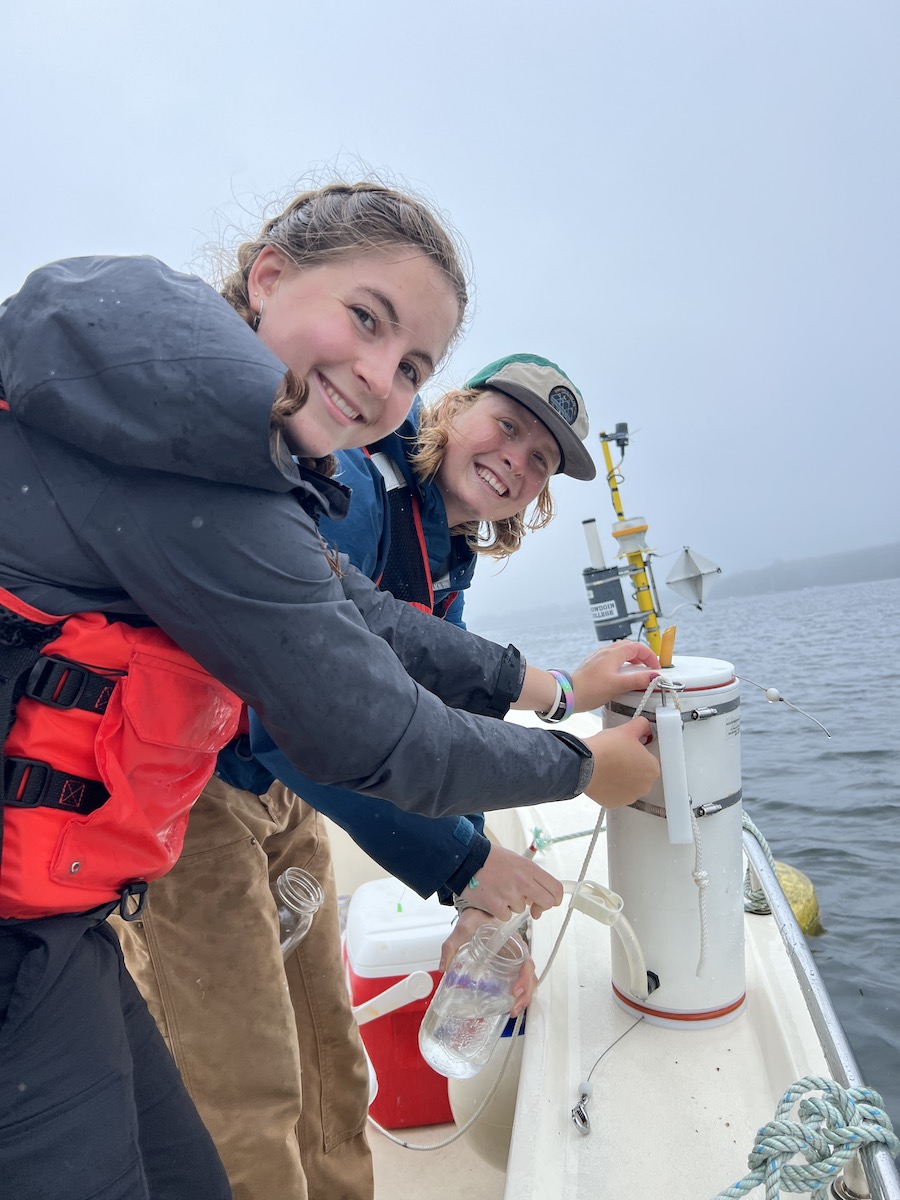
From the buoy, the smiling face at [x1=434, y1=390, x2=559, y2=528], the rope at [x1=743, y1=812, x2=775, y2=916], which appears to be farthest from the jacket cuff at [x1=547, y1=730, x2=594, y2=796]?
the buoy

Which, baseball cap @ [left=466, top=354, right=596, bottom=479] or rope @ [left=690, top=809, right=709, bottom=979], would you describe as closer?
rope @ [left=690, top=809, right=709, bottom=979]

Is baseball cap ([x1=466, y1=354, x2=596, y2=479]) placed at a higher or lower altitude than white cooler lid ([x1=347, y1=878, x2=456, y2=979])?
higher

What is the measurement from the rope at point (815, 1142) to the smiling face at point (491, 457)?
59.1 inches

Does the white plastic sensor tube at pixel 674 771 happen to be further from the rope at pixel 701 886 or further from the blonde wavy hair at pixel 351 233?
the blonde wavy hair at pixel 351 233

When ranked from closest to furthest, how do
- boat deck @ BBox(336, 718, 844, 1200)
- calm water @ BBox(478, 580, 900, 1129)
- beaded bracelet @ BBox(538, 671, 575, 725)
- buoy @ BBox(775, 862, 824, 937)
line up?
boat deck @ BBox(336, 718, 844, 1200) → beaded bracelet @ BBox(538, 671, 575, 725) → calm water @ BBox(478, 580, 900, 1129) → buoy @ BBox(775, 862, 824, 937)

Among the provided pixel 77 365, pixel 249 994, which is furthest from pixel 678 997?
pixel 77 365

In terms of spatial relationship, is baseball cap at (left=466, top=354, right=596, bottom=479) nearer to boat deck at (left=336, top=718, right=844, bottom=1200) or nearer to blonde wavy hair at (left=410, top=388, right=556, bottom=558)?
blonde wavy hair at (left=410, top=388, right=556, bottom=558)

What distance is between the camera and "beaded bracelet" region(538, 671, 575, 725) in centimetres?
181

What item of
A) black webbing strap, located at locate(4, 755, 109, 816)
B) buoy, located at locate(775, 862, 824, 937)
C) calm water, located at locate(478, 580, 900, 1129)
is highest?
black webbing strap, located at locate(4, 755, 109, 816)

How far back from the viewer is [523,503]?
2.24 m

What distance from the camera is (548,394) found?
2094mm

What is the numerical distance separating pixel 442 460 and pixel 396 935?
1523mm

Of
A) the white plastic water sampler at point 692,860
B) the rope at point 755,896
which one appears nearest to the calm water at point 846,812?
the white plastic water sampler at point 692,860

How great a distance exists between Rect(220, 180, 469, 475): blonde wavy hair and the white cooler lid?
1802 millimetres
